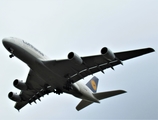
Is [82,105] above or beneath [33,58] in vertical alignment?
beneath

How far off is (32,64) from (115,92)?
10.3m

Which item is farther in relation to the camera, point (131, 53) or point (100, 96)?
point (100, 96)

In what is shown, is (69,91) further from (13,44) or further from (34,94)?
(13,44)

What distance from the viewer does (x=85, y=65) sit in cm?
2934

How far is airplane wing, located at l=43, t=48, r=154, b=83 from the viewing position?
27.6 m

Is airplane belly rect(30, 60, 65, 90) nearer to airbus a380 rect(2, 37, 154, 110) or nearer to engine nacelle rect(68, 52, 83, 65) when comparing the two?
airbus a380 rect(2, 37, 154, 110)

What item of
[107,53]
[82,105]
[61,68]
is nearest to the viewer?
[107,53]

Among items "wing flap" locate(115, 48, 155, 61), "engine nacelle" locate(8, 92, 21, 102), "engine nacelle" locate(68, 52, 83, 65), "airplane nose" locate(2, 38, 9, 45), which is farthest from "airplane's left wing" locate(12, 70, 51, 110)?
"wing flap" locate(115, 48, 155, 61)

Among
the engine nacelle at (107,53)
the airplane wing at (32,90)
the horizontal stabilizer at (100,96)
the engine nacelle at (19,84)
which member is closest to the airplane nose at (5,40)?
the airplane wing at (32,90)

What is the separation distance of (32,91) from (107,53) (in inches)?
525

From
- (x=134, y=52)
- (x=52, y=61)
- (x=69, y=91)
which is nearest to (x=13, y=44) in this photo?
(x=52, y=61)

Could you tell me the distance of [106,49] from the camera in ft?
87.1

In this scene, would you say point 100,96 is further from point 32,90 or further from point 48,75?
point 32,90

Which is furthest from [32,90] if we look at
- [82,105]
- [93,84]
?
[93,84]
